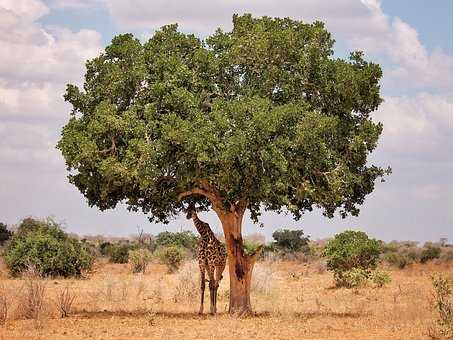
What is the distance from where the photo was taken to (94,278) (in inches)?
1571

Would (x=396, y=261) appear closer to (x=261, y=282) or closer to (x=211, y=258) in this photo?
(x=261, y=282)

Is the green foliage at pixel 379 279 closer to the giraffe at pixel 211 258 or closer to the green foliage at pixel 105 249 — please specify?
the giraffe at pixel 211 258

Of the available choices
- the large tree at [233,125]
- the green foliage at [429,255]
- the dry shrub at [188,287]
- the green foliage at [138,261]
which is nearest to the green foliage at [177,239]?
the green foliage at [138,261]

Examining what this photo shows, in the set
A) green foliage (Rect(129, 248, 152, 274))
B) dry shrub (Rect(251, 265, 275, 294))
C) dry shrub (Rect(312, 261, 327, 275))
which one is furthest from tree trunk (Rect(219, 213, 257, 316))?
dry shrub (Rect(312, 261, 327, 275))

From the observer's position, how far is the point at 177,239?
6347 centimetres

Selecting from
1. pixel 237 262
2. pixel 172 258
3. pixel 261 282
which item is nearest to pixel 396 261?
pixel 172 258

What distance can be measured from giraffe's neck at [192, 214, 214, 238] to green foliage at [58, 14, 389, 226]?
62.8 inches

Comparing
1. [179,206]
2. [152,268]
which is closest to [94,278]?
[152,268]

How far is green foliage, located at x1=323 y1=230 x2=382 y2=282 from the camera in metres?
36.5

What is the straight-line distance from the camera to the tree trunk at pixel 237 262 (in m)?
21.9

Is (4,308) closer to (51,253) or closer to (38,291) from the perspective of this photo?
(38,291)

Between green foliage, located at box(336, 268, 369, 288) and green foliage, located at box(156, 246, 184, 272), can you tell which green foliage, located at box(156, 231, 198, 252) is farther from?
green foliage, located at box(336, 268, 369, 288)

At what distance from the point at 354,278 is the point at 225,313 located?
13.0m

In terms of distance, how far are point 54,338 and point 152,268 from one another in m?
32.0
